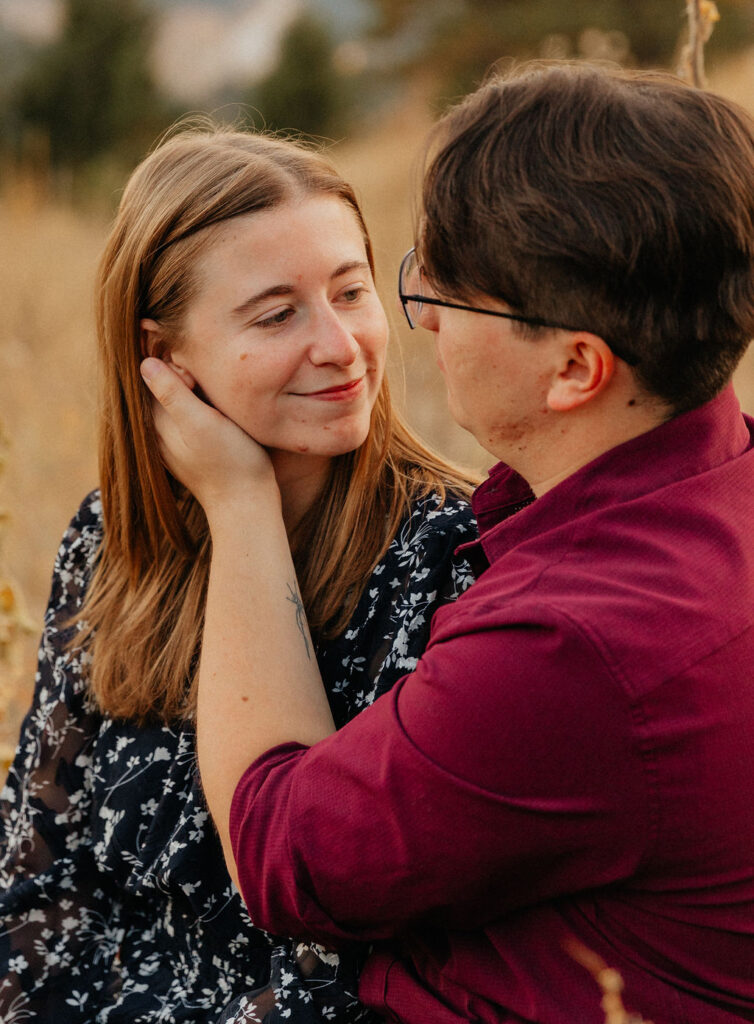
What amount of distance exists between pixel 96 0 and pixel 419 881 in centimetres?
1821

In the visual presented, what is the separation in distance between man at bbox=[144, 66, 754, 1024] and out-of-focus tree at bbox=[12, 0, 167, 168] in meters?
16.6

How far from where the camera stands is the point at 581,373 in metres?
1.39

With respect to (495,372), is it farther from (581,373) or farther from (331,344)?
(331,344)

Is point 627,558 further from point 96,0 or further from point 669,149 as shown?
point 96,0

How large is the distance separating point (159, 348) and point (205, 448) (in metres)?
0.29

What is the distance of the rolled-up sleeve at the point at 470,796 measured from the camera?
125 centimetres

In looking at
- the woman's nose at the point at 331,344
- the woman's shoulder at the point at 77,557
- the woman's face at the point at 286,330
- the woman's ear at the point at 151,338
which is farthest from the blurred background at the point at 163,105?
the woman's nose at the point at 331,344

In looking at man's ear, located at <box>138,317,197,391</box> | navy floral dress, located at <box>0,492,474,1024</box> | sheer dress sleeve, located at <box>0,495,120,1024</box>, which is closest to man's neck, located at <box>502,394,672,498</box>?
navy floral dress, located at <box>0,492,474,1024</box>

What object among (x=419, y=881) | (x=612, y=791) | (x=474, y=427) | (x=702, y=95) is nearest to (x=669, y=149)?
(x=702, y=95)

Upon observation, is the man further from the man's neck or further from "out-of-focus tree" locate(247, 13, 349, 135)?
"out-of-focus tree" locate(247, 13, 349, 135)

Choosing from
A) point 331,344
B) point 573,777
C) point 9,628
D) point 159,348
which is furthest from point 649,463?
point 9,628

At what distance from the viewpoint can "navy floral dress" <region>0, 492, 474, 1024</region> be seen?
188 cm

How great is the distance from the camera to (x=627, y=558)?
1302mm

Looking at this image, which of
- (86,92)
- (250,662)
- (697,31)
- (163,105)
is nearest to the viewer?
(250,662)
